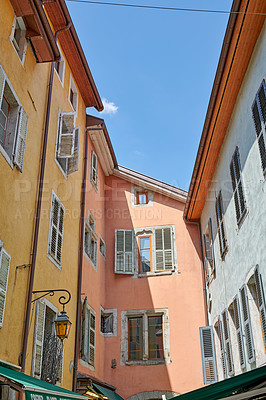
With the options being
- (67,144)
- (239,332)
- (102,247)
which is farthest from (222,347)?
(67,144)

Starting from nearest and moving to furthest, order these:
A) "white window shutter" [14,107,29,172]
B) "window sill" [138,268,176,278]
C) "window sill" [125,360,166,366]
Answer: "white window shutter" [14,107,29,172]
"window sill" [125,360,166,366]
"window sill" [138,268,176,278]

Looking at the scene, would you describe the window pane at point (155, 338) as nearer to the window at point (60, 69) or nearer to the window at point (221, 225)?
the window at point (221, 225)

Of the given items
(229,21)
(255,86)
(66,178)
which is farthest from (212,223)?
(229,21)

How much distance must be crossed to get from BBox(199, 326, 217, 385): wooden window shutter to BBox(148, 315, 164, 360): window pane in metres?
2.10

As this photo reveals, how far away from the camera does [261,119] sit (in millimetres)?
7602

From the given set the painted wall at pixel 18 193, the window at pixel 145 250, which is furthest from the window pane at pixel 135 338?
the painted wall at pixel 18 193

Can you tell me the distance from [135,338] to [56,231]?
5356mm

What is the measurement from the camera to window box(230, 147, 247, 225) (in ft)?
28.9

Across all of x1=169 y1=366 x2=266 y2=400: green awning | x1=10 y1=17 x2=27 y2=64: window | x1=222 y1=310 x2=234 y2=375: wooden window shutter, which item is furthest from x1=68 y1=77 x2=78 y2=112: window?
x1=169 y1=366 x2=266 y2=400: green awning

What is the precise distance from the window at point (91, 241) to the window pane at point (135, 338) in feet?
7.23

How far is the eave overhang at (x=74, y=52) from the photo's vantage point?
10.9m

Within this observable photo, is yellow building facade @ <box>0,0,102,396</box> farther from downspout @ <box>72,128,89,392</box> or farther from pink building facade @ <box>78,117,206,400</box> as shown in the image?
pink building facade @ <box>78,117,206,400</box>

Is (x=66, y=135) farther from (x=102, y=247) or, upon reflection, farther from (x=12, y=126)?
(x=102, y=247)

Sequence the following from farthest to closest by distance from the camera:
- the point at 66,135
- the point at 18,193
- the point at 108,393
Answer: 1. the point at 108,393
2. the point at 66,135
3. the point at 18,193
